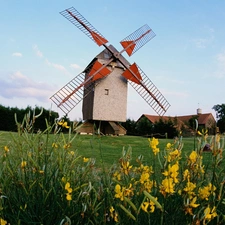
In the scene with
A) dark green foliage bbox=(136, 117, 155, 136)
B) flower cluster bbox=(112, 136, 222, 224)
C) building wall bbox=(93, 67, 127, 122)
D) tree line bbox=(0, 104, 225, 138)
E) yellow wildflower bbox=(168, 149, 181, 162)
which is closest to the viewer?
flower cluster bbox=(112, 136, 222, 224)

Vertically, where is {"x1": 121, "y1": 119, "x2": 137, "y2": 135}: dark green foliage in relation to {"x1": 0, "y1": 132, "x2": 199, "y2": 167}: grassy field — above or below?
above

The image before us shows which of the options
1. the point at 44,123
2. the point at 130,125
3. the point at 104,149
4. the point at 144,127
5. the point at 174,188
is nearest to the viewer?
the point at 174,188

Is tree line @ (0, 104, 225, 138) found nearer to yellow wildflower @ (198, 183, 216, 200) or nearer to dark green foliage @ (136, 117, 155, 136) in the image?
dark green foliage @ (136, 117, 155, 136)

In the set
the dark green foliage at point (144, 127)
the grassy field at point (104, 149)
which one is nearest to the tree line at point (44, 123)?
the dark green foliage at point (144, 127)

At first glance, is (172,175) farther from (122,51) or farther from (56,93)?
(122,51)

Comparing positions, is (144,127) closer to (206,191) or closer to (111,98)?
(111,98)

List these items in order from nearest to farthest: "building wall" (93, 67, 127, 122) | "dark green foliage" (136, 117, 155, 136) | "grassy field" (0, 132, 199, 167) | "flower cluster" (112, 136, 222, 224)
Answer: "flower cluster" (112, 136, 222, 224) < "grassy field" (0, 132, 199, 167) < "building wall" (93, 67, 127, 122) < "dark green foliage" (136, 117, 155, 136)

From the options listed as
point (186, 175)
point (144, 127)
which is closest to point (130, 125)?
point (144, 127)

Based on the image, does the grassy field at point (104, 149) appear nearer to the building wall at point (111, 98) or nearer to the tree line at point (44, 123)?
the building wall at point (111, 98)

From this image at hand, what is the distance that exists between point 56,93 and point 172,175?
59.4 ft

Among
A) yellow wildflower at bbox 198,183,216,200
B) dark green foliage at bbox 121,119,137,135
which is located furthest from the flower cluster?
dark green foliage at bbox 121,119,137,135

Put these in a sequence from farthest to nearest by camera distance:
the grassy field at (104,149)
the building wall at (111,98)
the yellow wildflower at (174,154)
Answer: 1. the building wall at (111,98)
2. the grassy field at (104,149)
3. the yellow wildflower at (174,154)

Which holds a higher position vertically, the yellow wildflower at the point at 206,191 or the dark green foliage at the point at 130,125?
the dark green foliage at the point at 130,125

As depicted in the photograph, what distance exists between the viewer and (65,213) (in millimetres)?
1986
